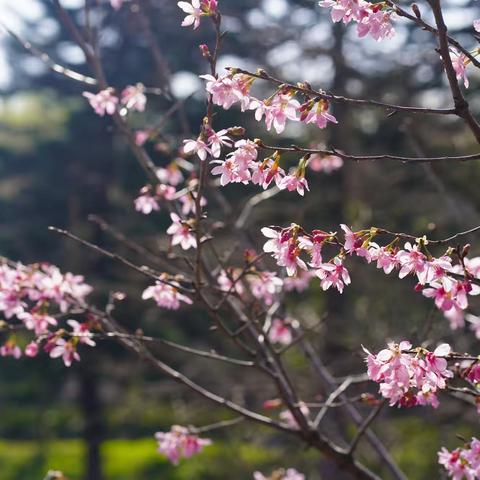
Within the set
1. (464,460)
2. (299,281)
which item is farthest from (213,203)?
(464,460)

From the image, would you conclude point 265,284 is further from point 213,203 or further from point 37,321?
point 213,203

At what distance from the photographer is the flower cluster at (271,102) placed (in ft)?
A: 6.39

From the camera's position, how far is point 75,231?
43.4 ft

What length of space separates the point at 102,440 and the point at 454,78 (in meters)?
12.1

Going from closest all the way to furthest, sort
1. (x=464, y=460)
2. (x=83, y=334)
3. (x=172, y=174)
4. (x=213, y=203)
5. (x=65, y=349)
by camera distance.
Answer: (x=464, y=460) → (x=83, y=334) → (x=65, y=349) → (x=172, y=174) → (x=213, y=203)

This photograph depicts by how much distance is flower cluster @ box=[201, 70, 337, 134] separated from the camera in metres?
1.95

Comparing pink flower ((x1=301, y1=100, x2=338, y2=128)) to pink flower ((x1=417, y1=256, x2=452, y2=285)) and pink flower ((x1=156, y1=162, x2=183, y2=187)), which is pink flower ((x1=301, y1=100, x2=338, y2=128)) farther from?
pink flower ((x1=156, y1=162, x2=183, y2=187))

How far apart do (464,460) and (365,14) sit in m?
1.39

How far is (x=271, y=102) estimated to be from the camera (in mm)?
2020

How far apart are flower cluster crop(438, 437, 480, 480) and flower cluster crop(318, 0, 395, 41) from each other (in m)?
1.22

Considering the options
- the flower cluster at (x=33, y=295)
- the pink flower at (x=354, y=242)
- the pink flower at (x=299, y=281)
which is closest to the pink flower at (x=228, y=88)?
the pink flower at (x=354, y=242)

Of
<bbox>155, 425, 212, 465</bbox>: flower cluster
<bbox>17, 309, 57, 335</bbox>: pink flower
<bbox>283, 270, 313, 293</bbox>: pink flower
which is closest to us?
<bbox>17, 309, 57, 335</bbox>: pink flower

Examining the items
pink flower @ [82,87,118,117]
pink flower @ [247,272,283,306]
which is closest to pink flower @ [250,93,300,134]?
pink flower @ [247,272,283,306]

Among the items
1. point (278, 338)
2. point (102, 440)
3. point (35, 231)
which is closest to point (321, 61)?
point (35, 231)
